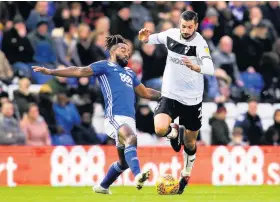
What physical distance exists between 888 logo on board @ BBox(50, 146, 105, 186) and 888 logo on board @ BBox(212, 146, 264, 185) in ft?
7.67

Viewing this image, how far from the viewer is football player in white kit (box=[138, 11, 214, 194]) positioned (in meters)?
14.0

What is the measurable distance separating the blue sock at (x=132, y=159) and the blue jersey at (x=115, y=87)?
0.64m

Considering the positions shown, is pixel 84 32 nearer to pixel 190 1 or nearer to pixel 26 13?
pixel 26 13

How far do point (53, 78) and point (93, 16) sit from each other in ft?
8.14

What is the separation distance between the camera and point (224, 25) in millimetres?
22812

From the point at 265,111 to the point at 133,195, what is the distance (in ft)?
24.2

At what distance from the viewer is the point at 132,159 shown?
13.4 metres

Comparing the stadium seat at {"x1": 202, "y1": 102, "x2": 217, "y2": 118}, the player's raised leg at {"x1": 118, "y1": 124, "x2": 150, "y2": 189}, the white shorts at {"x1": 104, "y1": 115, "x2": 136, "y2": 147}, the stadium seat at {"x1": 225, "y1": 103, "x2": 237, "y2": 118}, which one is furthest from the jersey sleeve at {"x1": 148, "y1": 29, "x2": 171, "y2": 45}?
the stadium seat at {"x1": 225, "y1": 103, "x2": 237, "y2": 118}

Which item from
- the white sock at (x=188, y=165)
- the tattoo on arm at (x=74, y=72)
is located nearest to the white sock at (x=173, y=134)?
the white sock at (x=188, y=165)

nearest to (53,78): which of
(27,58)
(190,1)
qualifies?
(27,58)

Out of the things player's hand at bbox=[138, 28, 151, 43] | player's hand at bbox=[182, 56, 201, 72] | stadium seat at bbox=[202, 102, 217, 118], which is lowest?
stadium seat at bbox=[202, 102, 217, 118]

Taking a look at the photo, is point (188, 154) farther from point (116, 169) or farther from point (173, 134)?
point (116, 169)

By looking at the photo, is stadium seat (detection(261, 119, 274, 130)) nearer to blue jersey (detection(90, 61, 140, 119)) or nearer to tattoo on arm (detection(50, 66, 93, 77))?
blue jersey (detection(90, 61, 140, 119))

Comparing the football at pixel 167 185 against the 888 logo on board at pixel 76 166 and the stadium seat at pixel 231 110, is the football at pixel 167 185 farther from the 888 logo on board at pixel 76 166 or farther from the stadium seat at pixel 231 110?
the stadium seat at pixel 231 110
